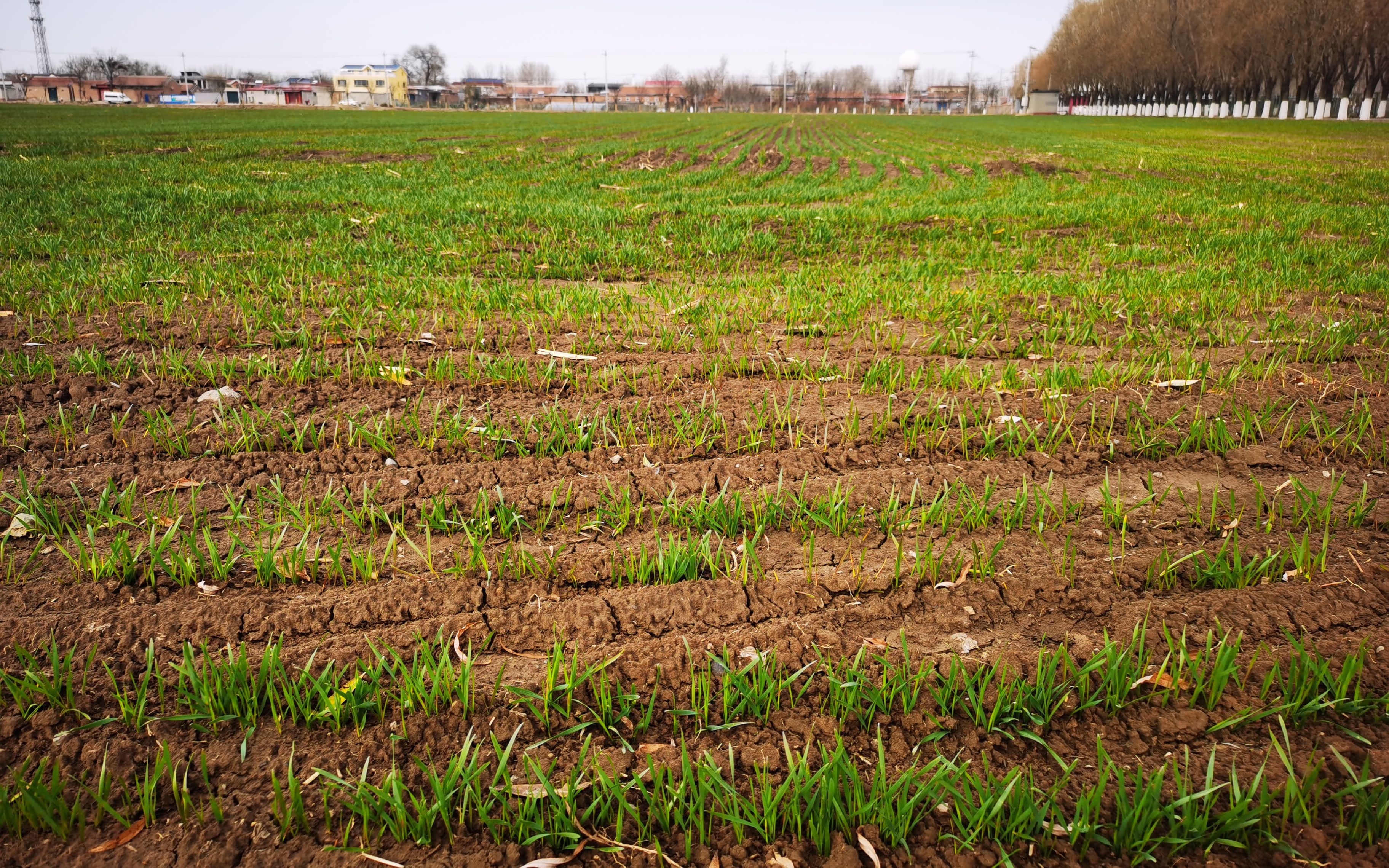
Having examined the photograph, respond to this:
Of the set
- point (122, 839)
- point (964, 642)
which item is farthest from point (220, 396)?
point (964, 642)

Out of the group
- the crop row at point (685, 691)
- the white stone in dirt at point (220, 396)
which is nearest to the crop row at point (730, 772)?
the crop row at point (685, 691)

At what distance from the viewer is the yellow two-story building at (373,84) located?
119m

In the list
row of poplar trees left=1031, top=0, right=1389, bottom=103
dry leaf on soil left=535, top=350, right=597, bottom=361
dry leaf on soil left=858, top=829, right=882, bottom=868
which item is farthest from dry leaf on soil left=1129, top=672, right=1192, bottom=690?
row of poplar trees left=1031, top=0, right=1389, bottom=103

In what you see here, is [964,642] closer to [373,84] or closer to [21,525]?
[21,525]

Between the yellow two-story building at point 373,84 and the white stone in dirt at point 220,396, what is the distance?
129241mm

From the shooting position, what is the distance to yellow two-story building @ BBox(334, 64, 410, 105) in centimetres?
11881

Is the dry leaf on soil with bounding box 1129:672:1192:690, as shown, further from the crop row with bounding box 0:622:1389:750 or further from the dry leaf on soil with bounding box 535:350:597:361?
the dry leaf on soil with bounding box 535:350:597:361

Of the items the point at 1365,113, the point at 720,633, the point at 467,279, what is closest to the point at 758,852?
the point at 720,633

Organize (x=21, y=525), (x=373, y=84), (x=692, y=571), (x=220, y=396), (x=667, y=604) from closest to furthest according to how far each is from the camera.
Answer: (x=667, y=604) → (x=692, y=571) → (x=21, y=525) → (x=220, y=396) → (x=373, y=84)

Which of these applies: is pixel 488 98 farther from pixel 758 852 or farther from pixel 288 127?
pixel 758 852

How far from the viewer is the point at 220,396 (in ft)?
11.7

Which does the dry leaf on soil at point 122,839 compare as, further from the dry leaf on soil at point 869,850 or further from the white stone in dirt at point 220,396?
the white stone in dirt at point 220,396

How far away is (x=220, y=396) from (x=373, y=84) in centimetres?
15068

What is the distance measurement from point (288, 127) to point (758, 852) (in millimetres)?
37016
